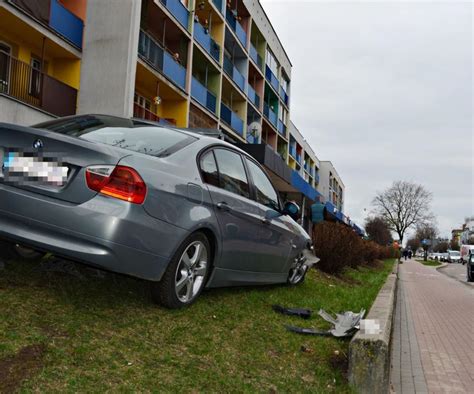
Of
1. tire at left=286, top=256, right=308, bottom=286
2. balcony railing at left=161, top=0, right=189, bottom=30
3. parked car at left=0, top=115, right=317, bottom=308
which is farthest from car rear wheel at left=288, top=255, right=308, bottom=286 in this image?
balcony railing at left=161, top=0, right=189, bottom=30

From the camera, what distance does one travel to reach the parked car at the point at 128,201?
11.0 feet

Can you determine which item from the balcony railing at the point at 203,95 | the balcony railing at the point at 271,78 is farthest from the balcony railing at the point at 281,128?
the balcony railing at the point at 203,95

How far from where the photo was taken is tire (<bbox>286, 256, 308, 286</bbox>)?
6531 mm

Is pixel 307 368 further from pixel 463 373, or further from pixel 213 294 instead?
pixel 463 373

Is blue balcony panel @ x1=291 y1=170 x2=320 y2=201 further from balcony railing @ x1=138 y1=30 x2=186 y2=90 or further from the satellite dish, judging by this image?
balcony railing @ x1=138 y1=30 x2=186 y2=90

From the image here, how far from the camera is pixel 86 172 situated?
3416 mm

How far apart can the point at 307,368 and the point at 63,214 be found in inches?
83.3

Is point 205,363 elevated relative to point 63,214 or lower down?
lower down

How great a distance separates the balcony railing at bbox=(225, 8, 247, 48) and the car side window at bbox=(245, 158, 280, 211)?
22711mm

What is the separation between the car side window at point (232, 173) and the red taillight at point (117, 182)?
1140 mm

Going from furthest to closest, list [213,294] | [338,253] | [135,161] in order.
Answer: [338,253] < [213,294] < [135,161]

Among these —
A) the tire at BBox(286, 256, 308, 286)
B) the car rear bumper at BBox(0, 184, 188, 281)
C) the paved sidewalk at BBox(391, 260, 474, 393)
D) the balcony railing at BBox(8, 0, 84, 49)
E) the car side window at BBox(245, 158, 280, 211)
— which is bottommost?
the paved sidewalk at BBox(391, 260, 474, 393)

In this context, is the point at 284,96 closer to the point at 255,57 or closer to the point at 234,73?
the point at 255,57

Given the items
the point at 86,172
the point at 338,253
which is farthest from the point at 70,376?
the point at 338,253
